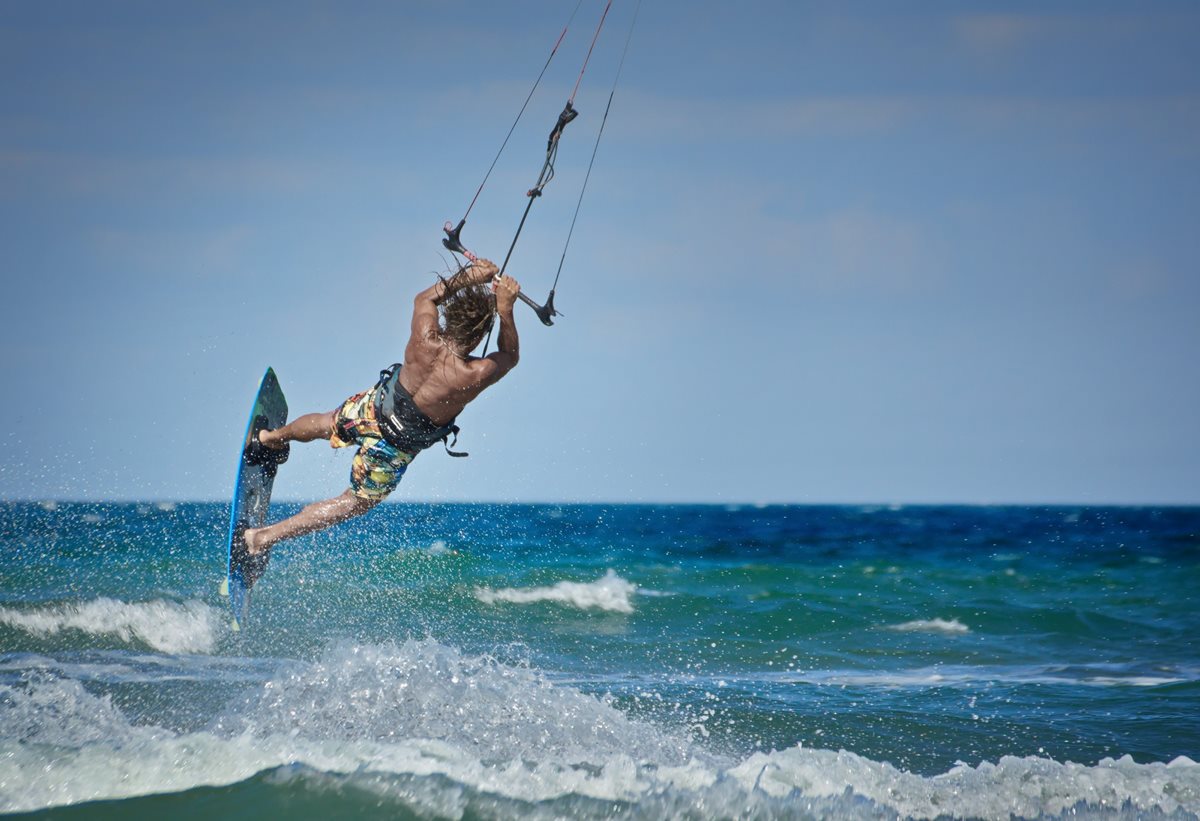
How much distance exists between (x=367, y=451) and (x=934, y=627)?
7688 millimetres

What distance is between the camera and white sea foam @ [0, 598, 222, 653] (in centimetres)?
968

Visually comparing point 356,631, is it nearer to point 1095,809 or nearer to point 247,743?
point 247,743

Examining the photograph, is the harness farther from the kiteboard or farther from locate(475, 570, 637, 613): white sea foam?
locate(475, 570, 637, 613): white sea foam

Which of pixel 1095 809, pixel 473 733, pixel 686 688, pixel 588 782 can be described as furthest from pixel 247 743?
pixel 1095 809

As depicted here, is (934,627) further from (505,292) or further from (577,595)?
(505,292)

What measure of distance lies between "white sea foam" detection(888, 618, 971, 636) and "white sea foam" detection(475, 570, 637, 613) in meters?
3.37

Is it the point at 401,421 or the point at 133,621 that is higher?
the point at 401,421

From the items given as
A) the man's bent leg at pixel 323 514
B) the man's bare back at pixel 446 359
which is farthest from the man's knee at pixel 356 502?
the man's bare back at pixel 446 359

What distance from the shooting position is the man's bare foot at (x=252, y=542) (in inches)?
288

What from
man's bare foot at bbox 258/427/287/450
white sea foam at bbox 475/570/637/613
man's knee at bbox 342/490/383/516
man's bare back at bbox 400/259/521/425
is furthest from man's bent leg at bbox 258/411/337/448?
white sea foam at bbox 475/570/637/613

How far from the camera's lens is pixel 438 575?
16.6 meters

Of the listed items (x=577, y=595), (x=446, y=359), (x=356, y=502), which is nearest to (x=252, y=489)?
(x=356, y=502)

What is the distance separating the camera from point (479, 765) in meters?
5.23

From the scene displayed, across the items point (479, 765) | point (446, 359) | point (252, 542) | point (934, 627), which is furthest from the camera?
point (934, 627)
